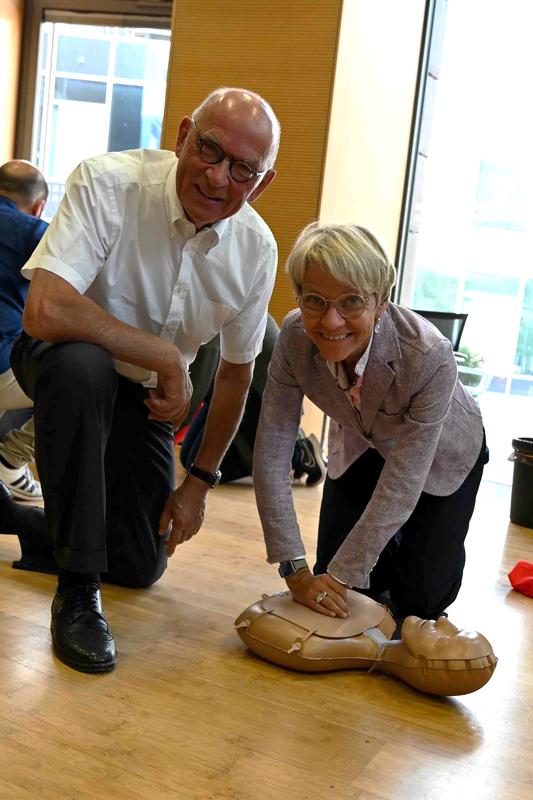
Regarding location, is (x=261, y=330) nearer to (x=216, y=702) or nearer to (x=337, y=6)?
(x=216, y=702)

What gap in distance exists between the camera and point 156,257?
1.92 m

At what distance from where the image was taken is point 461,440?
194 centimetres

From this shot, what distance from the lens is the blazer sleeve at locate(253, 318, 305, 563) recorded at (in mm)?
1829

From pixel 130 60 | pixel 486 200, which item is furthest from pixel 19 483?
pixel 130 60

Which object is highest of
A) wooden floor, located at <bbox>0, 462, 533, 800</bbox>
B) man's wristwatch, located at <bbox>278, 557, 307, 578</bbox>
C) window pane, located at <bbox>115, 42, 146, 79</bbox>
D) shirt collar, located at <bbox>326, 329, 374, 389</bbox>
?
window pane, located at <bbox>115, 42, 146, 79</bbox>

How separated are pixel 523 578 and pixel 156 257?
1.33 m

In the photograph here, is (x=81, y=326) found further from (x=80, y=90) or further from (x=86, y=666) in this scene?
(x=80, y=90)

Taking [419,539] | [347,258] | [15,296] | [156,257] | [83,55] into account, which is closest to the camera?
[347,258]

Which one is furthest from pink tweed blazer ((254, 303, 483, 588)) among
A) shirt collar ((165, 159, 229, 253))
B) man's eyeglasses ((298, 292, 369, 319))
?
shirt collar ((165, 159, 229, 253))

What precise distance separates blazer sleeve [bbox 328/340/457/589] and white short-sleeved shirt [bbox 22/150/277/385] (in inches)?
18.2

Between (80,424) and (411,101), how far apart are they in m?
3.45

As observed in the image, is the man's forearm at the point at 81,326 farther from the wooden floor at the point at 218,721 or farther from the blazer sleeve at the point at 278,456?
the wooden floor at the point at 218,721

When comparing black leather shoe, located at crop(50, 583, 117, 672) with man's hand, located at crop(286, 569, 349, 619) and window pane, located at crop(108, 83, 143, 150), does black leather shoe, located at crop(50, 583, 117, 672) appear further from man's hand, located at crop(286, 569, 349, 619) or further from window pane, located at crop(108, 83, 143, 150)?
window pane, located at crop(108, 83, 143, 150)

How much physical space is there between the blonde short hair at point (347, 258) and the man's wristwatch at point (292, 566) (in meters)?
0.53
